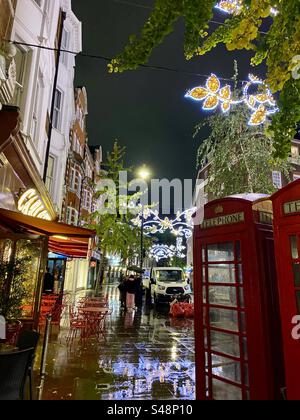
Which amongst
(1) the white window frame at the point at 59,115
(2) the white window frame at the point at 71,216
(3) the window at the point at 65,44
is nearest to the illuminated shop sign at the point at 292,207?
(1) the white window frame at the point at 59,115

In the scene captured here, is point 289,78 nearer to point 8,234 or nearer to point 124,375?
point 124,375

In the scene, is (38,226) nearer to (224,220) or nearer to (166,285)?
(224,220)

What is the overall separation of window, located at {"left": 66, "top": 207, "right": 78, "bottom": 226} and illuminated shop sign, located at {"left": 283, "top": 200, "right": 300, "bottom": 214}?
69.7 ft


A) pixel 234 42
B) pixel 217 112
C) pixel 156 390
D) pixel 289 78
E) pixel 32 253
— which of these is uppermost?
pixel 217 112

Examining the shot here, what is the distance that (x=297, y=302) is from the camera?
11.0ft

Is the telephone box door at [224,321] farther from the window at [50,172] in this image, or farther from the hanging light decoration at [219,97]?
the window at [50,172]

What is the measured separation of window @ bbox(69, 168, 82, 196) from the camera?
24422 mm

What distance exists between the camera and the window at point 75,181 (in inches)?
961

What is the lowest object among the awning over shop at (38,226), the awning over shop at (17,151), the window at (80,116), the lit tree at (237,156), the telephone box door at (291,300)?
the telephone box door at (291,300)

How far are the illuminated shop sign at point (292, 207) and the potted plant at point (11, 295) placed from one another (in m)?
6.35

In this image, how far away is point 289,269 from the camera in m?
3.48
